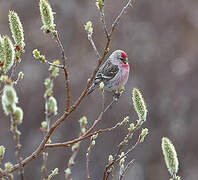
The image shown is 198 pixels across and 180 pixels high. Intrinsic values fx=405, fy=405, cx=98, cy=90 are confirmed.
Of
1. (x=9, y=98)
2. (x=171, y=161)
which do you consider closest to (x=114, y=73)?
(x=171, y=161)

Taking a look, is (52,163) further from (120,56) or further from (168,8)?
(120,56)

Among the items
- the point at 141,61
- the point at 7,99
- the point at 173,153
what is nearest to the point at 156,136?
the point at 141,61

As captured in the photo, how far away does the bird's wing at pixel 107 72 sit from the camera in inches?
168

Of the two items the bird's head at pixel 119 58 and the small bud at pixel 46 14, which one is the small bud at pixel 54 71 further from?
the bird's head at pixel 119 58

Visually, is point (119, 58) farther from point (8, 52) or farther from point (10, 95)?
point (10, 95)

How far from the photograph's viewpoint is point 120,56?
4480 mm

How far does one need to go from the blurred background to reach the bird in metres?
6.28

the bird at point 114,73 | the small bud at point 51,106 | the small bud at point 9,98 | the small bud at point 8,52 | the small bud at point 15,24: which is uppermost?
the bird at point 114,73

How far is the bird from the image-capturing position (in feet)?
13.8

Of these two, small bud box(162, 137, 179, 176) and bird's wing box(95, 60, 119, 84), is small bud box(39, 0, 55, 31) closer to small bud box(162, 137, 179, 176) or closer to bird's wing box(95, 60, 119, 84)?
small bud box(162, 137, 179, 176)

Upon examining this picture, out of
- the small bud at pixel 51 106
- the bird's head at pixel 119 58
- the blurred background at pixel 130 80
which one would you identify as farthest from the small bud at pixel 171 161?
the blurred background at pixel 130 80

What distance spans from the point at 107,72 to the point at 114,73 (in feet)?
0.27

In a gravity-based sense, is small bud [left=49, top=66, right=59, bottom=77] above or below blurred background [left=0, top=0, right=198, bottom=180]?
below

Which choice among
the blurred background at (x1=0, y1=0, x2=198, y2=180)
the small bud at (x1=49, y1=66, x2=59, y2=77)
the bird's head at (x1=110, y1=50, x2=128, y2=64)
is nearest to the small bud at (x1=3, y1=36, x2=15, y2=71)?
the small bud at (x1=49, y1=66, x2=59, y2=77)
